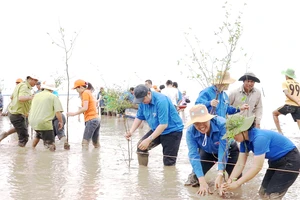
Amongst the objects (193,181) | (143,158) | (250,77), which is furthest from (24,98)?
(193,181)

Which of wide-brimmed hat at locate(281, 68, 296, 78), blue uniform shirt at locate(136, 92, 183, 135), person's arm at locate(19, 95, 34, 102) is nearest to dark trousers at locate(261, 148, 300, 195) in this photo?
blue uniform shirt at locate(136, 92, 183, 135)

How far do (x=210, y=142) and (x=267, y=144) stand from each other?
93cm

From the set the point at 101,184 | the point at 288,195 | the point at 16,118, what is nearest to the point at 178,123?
the point at 101,184

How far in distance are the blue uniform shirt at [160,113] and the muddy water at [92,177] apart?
0.68 meters

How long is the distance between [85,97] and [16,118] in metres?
1.70

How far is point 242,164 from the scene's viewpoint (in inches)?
213

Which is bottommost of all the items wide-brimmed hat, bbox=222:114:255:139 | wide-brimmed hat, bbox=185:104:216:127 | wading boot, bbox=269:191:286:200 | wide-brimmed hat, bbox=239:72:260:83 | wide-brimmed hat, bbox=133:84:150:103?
wading boot, bbox=269:191:286:200

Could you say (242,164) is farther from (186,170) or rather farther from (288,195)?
(186,170)

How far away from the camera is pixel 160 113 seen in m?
6.96

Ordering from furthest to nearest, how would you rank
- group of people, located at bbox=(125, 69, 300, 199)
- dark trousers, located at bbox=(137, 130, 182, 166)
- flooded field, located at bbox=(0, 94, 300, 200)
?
dark trousers, located at bbox=(137, 130, 182, 166), flooded field, located at bbox=(0, 94, 300, 200), group of people, located at bbox=(125, 69, 300, 199)

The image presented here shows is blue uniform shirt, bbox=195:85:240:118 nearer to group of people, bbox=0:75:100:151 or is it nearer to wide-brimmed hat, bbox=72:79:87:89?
group of people, bbox=0:75:100:151

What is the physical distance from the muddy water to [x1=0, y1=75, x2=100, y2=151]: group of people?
0.39 metres

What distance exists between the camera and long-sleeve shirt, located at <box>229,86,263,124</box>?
26.7 feet

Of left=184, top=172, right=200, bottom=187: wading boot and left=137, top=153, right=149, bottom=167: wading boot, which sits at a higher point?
left=137, top=153, right=149, bottom=167: wading boot
